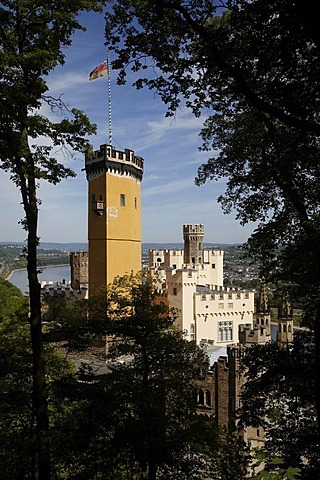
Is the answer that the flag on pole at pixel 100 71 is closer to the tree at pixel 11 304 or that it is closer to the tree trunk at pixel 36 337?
the tree at pixel 11 304

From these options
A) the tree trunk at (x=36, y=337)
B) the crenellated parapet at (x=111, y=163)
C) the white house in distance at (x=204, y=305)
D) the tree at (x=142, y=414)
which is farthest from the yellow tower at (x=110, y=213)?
the tree trunk at (x=36, y=337)

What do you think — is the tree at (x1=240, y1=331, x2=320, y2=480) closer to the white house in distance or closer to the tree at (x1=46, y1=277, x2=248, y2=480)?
the tree at (x1=46, y1=277, x2=248, y2=480)

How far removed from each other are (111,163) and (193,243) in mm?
22340

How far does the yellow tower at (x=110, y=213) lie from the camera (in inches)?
1177

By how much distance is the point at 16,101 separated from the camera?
25.4ft

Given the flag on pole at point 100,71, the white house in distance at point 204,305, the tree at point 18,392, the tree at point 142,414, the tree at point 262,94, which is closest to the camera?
the tree at point 262,94

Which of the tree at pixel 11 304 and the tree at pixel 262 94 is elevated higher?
the tree at pixel 262 94

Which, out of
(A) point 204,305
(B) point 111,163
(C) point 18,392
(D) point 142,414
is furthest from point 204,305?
(C) point 18,392

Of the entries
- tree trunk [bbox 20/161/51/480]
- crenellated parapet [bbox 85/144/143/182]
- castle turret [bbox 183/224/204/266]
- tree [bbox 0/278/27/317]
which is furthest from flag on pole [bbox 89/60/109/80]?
castle turret [bbox 183/224/204/266]

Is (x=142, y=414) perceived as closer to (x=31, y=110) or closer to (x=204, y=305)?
(x=31, y=110)

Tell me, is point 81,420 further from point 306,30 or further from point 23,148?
point 306,30

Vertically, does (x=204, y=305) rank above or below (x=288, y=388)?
below

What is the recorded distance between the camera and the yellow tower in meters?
29.9

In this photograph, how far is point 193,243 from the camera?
164ft
